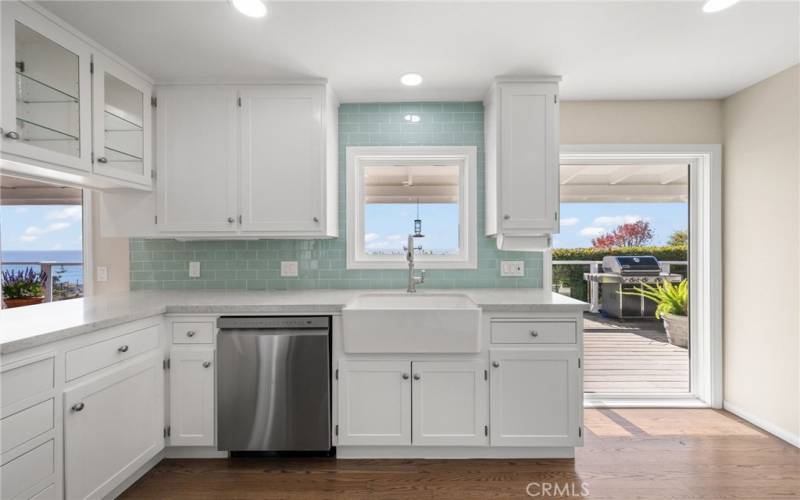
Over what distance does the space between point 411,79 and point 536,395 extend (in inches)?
79.3

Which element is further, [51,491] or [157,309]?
[157,309]

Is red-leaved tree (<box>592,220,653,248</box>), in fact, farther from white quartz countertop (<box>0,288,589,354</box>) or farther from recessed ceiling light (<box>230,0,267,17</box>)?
recessed ceiling light (<box>230,0,267,17</box>)

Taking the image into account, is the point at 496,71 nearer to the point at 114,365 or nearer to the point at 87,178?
the point at 87,178

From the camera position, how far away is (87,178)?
199 centimetres

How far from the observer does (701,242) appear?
2.92 m

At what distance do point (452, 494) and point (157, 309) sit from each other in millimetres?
1768

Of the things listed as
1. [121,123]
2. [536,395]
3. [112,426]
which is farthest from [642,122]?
A: [112,426]

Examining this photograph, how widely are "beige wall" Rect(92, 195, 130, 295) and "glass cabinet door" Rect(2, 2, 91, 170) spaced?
1036 mm

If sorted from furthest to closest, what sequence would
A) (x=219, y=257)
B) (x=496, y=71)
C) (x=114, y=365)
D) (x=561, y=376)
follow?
(x=219, y=257) < (x=496, y=71) < (x=561, y=376) < (x=114, y=365)

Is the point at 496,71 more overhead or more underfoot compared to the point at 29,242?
more overhead

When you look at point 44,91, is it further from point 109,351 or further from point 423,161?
point 423,161

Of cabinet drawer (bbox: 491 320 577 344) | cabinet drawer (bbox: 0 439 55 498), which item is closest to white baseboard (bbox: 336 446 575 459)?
cabinet drawer (bbox: 491 320 577 344)

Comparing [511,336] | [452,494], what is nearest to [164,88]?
[511,336]

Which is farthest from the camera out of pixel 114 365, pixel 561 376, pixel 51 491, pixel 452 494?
pixel 561 376
